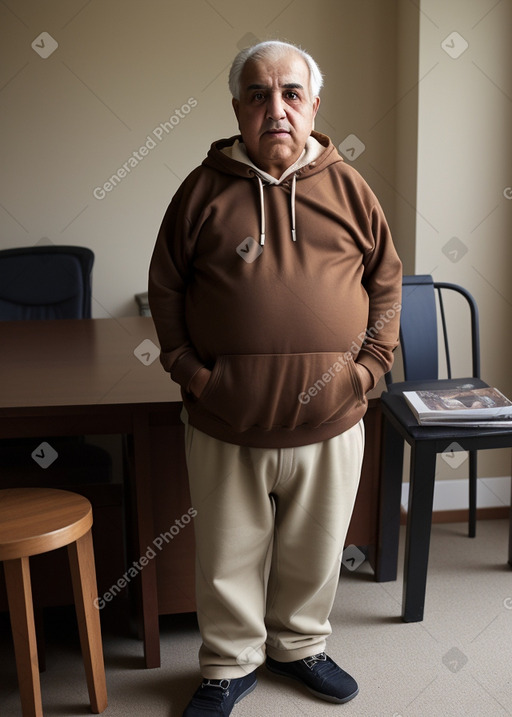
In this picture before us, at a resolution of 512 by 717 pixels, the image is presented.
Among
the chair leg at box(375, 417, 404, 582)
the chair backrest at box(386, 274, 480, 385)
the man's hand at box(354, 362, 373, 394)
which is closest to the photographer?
the man's hand at box(354, 362, 373, 394)

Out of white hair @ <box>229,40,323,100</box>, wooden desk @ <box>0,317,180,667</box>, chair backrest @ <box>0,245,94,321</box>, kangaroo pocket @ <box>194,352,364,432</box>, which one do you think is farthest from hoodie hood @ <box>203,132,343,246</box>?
chair backrest @ <box>0,245,94,321</box>

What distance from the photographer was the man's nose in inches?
68.0

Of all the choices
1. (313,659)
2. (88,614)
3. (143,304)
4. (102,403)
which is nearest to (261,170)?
(102,403)

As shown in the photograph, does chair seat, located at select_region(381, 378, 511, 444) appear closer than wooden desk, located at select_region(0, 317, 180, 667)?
No

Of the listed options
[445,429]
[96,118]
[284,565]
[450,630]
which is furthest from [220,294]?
[96,118]

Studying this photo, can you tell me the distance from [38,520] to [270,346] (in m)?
0.69

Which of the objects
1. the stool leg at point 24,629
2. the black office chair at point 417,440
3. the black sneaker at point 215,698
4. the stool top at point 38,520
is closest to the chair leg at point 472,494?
the black office chair at point 417,440

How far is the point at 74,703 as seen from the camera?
2096mm

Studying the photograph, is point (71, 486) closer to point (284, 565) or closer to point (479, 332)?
point (284, 565)

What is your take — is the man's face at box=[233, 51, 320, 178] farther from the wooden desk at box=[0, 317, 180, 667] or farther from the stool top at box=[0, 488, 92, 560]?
the stool top at box=[0, 488, 92, 560]

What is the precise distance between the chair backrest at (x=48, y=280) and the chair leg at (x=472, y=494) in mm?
1776

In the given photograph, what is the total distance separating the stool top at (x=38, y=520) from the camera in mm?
1777

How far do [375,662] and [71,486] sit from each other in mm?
1006

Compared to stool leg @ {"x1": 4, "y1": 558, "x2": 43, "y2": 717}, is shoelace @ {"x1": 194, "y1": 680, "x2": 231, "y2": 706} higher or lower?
lower
